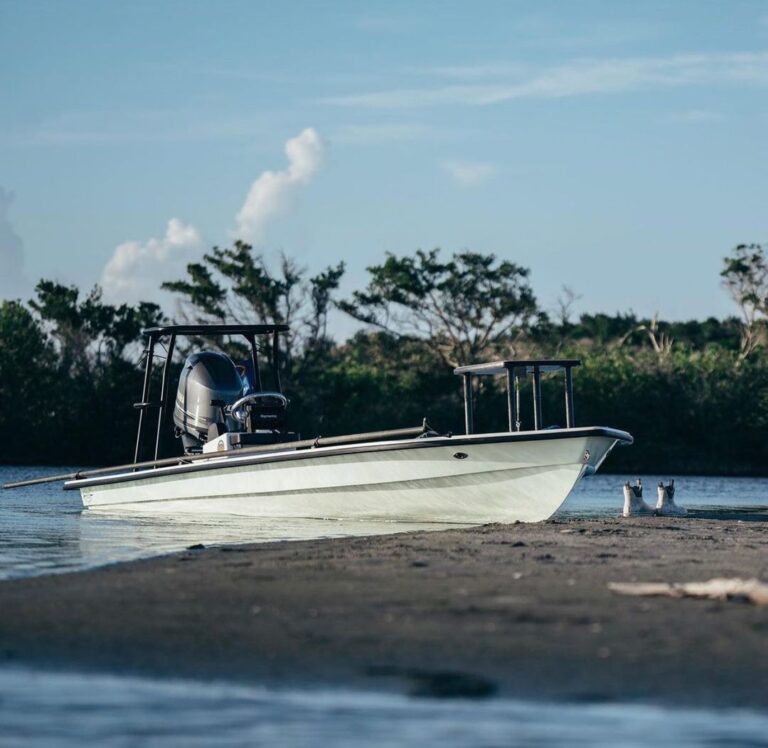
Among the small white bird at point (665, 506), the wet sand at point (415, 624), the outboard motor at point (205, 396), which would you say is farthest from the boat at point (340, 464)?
the wet sand at point (415, 624)

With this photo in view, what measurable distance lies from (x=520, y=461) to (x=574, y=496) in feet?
43.1

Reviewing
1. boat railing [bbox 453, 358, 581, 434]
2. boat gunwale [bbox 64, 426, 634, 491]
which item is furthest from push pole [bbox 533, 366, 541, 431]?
boat gunwale [bbox 64, 426, 634, 491]

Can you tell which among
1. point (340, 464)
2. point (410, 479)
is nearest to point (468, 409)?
point (410, 479)

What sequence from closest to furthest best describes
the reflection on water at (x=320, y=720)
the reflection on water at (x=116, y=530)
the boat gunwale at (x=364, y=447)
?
the reflection on water at (x=320, y=720) → the reflection on water at (x=116, y=530) → the boat gunwale at (x=364, y=447)

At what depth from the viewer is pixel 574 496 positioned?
31203mm

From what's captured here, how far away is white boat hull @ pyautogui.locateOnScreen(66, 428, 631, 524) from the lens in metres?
18.2

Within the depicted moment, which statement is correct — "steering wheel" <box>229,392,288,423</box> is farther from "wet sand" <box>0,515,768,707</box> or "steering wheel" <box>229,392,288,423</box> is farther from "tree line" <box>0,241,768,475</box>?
"tree line" <box>0,241,768,475</box>

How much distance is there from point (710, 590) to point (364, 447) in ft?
34.6

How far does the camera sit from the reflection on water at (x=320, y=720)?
562 cm

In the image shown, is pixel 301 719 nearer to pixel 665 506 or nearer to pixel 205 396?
pixel 665 506

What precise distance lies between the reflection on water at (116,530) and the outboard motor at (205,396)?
1.37 m

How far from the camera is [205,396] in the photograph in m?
22.1

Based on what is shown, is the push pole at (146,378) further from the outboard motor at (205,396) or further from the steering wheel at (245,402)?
the steering wheel at (245,402)

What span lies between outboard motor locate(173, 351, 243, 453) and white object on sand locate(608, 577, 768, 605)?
42.6 feet
